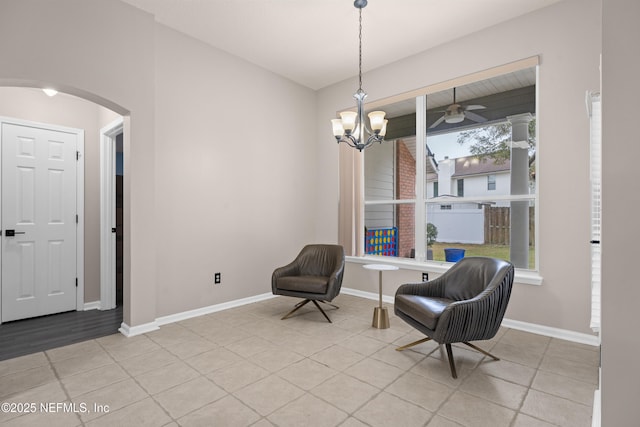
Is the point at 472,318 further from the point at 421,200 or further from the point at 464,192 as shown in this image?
the point at 421,200

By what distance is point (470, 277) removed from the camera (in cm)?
285

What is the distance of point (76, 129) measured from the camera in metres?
3.94

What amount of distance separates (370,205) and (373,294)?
49.3 inches

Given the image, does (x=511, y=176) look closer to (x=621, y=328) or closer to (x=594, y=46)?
(x=594, y=46)

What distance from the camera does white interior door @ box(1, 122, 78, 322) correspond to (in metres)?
3.48

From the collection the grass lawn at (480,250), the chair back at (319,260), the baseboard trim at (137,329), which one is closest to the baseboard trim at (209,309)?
the baseboard trim at (137,329)

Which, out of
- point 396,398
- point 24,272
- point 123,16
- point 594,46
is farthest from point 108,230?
point 594,46

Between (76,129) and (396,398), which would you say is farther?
(76,129)

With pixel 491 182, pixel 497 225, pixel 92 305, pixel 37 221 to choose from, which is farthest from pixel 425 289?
pixel 37 221

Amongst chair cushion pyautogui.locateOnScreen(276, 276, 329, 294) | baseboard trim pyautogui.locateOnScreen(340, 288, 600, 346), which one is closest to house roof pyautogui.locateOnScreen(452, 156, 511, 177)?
baseboard trim pyautogui.locateOnScreen(340, 288, 600, 346)

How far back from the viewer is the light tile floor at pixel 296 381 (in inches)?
72.6

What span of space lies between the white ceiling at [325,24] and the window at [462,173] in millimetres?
617

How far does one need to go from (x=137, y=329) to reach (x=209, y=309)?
0.81 meters

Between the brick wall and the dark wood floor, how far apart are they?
344cm
